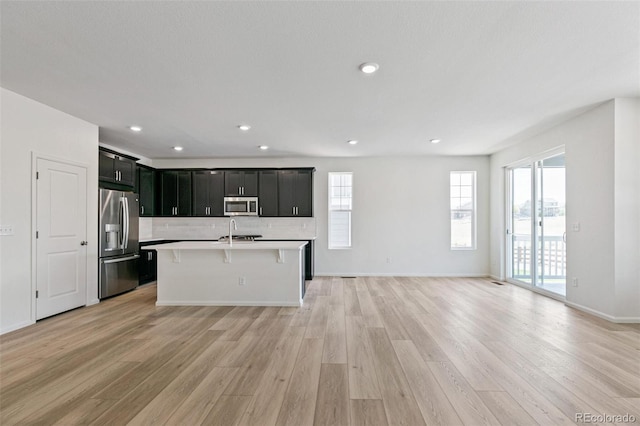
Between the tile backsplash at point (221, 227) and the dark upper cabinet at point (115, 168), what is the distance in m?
1.57

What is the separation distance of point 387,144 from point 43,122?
5.05 meters

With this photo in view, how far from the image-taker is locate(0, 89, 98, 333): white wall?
328cm

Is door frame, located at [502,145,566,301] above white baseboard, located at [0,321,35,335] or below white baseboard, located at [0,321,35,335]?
above

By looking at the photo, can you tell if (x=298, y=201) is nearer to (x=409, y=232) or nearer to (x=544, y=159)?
(x=409, y=232)

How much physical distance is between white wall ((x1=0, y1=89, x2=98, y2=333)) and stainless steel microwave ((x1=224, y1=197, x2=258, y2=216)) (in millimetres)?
3000

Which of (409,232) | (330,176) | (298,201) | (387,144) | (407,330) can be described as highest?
(387,144)

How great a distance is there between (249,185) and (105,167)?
2.59 meters

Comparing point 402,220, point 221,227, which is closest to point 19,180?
point 221,227

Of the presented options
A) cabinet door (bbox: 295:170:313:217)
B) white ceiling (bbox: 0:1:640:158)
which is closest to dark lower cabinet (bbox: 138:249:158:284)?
white ceiling (bbox: 0:1:640:158)

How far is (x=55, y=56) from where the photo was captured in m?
2.54

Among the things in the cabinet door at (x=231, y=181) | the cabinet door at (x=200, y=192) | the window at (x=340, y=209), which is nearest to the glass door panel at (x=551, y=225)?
the window at (x=340, y=209)

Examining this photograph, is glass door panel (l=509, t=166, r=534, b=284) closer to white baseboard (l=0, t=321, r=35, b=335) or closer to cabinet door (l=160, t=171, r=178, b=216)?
cabinet door (l=160, t=171, r=178, b=216)

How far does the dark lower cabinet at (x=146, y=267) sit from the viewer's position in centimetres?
557

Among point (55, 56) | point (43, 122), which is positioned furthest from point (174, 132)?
point (55, 56)
